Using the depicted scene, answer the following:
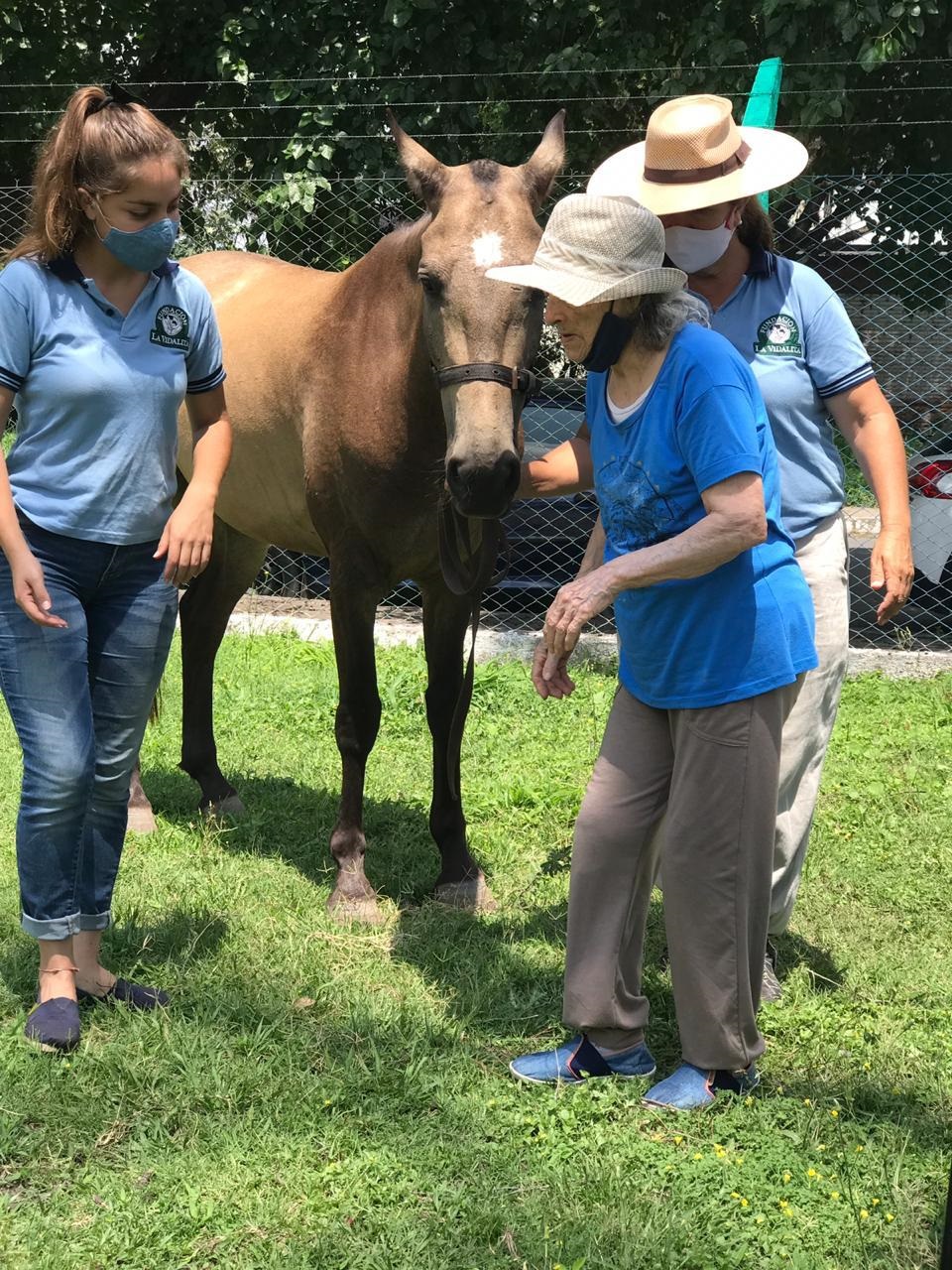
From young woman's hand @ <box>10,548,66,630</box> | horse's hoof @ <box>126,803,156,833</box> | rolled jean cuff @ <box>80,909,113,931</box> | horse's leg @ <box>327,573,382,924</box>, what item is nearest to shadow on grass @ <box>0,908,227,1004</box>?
rolled jean cuff @ <box>80,909,113,931</box>

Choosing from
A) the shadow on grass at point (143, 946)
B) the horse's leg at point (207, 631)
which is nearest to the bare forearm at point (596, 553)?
the shadow on grass at point (143, 946)

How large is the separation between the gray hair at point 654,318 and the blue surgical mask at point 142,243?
43.8 inches

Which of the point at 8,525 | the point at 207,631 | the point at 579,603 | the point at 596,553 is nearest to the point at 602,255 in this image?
the point at 579,603

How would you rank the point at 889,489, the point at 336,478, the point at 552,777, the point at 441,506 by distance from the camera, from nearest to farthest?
the point at 889,489 → the point at 441,506 → the point at 336,478 → the point at 552,777

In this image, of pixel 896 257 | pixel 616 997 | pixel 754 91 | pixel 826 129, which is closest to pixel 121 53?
pixel 826 129

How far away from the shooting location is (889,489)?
3492 millimetres

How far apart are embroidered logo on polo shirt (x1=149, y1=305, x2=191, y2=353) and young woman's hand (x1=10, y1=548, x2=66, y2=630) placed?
2.11ft

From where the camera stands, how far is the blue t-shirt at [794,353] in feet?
11.4

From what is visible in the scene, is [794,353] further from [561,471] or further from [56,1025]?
[56,1025]

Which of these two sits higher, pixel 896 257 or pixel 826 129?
pixel 826 129

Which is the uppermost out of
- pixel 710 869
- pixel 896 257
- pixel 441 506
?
pixel 896 257

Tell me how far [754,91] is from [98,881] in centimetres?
393

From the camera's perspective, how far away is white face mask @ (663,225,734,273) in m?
3.41

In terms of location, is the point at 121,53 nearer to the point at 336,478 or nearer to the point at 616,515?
the point at 336,478
